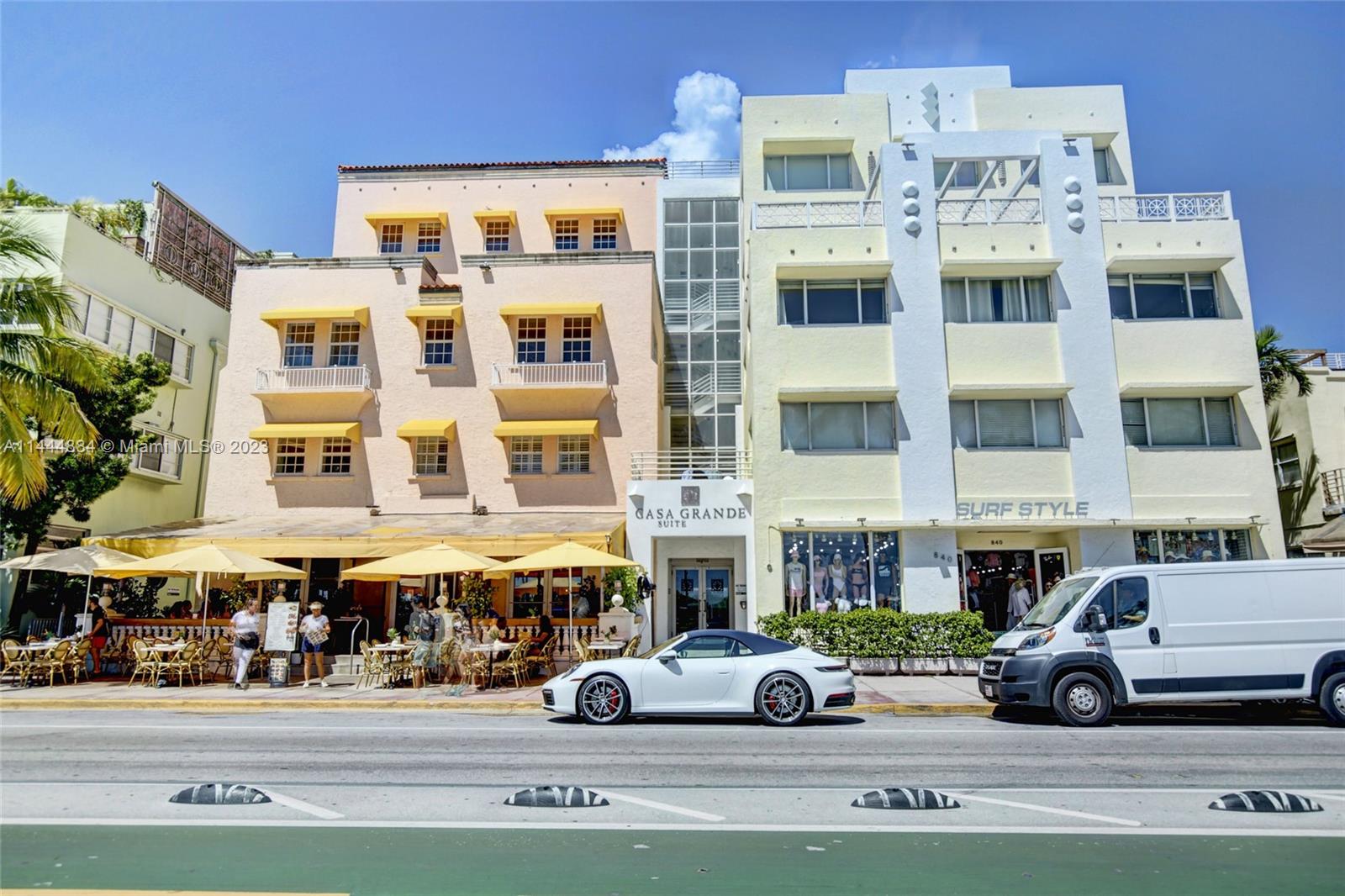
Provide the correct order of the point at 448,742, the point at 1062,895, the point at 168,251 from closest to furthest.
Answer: the point at 1062,895 → the point at 448,742 → the point at 168,251

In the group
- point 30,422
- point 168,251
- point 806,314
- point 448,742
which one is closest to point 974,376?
point 806,314

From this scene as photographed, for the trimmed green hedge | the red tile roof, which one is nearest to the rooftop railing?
the red tile roof

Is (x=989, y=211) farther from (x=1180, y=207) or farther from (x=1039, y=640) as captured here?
(x=1039, y=640)

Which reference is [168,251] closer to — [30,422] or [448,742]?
[30,422]

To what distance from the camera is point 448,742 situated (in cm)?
1078

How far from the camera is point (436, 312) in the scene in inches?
999

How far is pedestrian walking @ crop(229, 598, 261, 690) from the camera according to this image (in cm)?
1677

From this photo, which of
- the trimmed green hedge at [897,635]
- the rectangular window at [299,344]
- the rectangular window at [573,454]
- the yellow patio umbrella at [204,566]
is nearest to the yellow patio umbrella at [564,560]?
the trimmed green hedge at [897,635]

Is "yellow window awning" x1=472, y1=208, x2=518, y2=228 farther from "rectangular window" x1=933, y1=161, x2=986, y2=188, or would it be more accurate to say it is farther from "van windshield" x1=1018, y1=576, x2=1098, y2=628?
"van windshield" x1=1018, y1=576, x2=1098, y2=628

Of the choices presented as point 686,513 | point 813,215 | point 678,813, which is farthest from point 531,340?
point 678,813

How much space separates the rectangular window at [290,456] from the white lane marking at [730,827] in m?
19.9

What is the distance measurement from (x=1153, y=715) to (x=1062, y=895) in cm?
968

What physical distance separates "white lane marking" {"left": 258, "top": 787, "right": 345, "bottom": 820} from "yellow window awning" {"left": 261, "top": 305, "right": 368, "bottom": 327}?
65.7ft

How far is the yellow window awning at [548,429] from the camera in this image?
79.2ft
